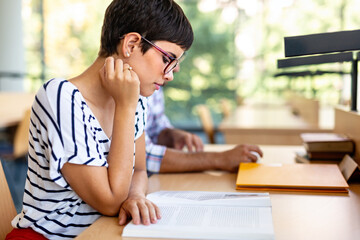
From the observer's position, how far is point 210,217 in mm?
971

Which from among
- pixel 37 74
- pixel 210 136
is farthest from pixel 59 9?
pixel 210 136

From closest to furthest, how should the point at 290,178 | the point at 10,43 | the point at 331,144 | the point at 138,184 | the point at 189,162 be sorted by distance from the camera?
the point at 138,184 < the point at 290,178 < the point at 189,162 < the point at 331,144 < the point at 10,43

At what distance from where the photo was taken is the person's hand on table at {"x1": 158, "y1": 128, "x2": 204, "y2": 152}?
6.04 feet

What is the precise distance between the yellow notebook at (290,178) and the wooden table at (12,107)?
2.27m

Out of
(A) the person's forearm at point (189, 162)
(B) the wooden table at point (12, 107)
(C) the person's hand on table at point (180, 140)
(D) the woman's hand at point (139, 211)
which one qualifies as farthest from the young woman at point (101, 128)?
(B) the wooden table at point (12, 107)

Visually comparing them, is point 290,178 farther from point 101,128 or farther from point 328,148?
point 101,128

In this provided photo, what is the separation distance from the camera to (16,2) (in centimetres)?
643

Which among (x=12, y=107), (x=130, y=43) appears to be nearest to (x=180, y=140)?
(x=130, y=43)

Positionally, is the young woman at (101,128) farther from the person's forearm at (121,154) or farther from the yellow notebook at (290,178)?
the yellow notebook at (290,178)

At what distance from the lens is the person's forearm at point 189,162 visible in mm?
1524

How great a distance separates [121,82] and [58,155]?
0.24 metres

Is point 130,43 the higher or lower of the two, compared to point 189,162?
higher

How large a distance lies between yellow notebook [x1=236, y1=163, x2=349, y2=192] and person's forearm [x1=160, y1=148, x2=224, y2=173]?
100 millimetres

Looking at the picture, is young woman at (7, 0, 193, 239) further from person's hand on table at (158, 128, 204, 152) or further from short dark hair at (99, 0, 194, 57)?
person's hand on table at (158, 128, 204, 152)
